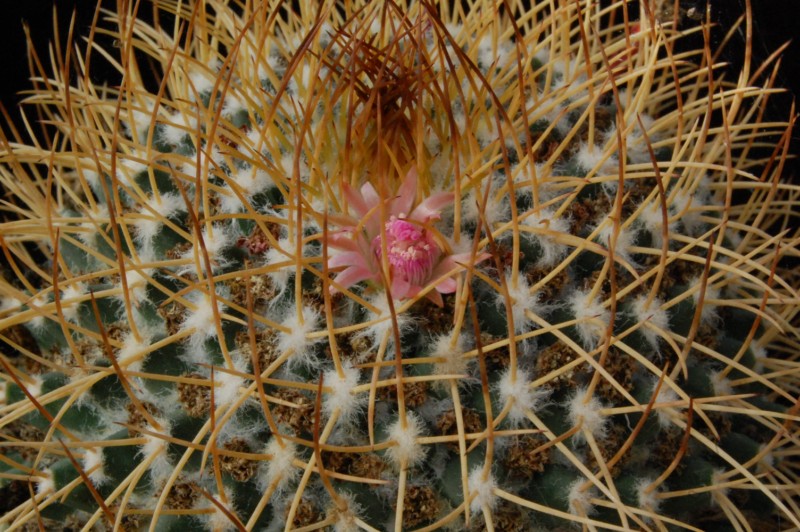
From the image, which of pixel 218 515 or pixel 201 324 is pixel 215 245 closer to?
pixel 201 324

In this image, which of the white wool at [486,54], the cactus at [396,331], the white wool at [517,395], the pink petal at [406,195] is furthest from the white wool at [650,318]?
the white wool at [486,54]

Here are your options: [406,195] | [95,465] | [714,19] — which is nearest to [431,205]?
[406,195]

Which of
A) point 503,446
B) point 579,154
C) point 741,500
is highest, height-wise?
point 579,154

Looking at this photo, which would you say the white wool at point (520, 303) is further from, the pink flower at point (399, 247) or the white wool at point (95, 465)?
the white wool at point (95, 465)

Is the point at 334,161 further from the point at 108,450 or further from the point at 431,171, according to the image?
the point at 108,450

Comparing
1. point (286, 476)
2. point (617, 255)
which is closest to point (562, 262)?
point (617, 255)
